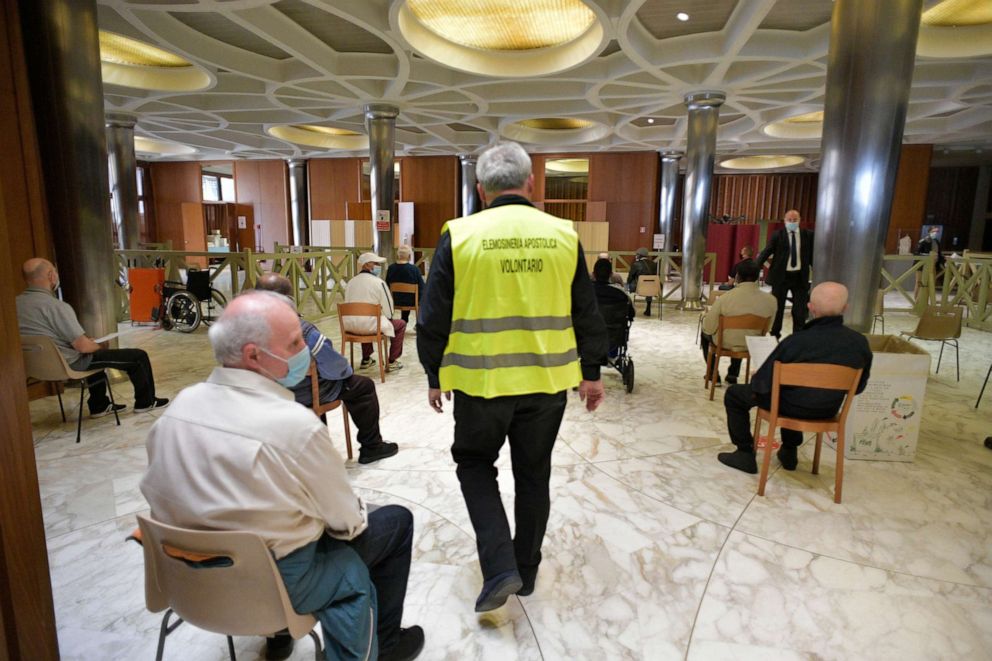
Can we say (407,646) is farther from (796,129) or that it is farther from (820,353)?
(796,129)

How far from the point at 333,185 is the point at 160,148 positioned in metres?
5.16

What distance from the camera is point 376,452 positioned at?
3.33m

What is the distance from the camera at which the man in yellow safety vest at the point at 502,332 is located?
1782mm

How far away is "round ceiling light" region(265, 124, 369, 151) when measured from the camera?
48.1 feet

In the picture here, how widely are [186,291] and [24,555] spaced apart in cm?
699

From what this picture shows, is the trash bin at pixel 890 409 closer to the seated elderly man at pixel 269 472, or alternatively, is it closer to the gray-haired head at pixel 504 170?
the gray-haired head at pixel 504 170

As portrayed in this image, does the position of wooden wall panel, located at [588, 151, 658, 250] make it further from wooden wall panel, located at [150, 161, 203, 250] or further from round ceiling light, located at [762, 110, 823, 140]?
wooden wall panel, located at [150, 161, 203, 250]

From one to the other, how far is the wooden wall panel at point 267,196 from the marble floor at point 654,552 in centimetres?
1525

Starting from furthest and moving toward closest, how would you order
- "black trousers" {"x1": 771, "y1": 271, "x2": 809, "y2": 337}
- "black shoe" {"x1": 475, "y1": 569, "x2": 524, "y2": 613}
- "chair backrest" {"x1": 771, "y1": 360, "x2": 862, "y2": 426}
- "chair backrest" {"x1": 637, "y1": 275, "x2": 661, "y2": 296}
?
"chair backrest" {"x1": 637, "y1": 275, "x2": 661, "y2": 296} < "black trousers" {"x1": 771, "y1": 271, "x2": 809, "y2": 337} < "chair backrest" {"x1": 771, "y1": 360, "x2": 862, "y2": 426} < "black shoe" {"x1": 475, "y1": 569, "x2": 524, "y2": 613}

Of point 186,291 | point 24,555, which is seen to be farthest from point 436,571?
point 186,291

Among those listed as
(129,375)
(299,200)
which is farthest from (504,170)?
(299,200)

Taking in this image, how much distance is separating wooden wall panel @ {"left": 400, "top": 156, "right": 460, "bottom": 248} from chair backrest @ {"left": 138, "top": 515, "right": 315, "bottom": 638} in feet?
52.4

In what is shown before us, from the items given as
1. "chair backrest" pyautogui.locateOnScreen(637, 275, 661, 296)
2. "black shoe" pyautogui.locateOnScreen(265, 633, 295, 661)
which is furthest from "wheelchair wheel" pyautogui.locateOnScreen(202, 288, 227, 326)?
"black shoe" pyautogui.locateOnScreen(265, 633, 295, 661)

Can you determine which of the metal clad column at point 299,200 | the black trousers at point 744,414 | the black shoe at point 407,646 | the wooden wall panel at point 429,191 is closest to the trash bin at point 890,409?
the black trousers at point 744,414
